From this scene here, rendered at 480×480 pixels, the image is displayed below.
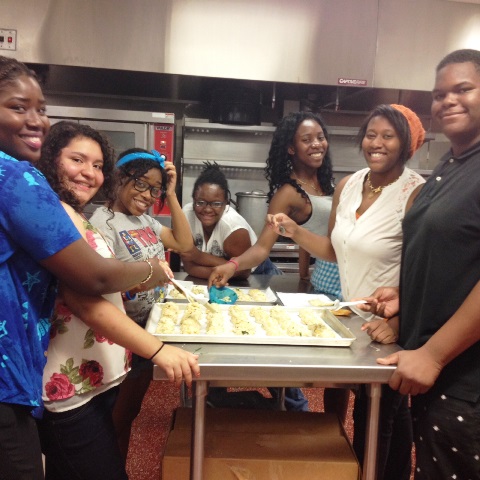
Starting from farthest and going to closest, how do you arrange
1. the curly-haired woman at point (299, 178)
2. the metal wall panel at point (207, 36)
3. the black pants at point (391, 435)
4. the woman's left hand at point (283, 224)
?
the metal wall panel at point (207, 36)
the curly-haired woman at point (299, 178)
the woman's left hand at point (283, 224)
the black pants at point (391, 435)

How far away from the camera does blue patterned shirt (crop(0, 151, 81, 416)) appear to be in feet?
2.80

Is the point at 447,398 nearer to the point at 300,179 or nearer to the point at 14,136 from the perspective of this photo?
the point at 14,136

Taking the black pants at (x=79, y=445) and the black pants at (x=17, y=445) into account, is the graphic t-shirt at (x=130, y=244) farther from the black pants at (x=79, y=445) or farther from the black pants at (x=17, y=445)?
the black pants at (x=17, y=445)

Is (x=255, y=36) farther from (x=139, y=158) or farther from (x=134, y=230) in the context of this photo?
(x=134, y=230)

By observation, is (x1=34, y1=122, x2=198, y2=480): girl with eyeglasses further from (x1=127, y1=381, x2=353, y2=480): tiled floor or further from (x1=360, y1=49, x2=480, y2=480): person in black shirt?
(x1=127, y1=381, x2=353, y2=480): tiled floor

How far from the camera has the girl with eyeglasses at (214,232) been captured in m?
2.25

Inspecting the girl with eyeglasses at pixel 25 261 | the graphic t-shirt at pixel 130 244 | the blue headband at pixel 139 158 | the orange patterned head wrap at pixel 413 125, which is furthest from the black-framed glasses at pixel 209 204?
the girl with eyeglasses at pixel 25 261

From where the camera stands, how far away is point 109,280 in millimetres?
996

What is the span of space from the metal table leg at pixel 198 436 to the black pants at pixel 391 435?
597mm

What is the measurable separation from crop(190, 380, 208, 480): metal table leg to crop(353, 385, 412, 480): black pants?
1.96 ft

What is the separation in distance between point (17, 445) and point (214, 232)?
157 cm

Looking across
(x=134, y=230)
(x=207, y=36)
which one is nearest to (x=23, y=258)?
(x=134, y=230)

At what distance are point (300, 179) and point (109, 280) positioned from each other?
58.7 inches

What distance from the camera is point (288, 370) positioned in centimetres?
109
